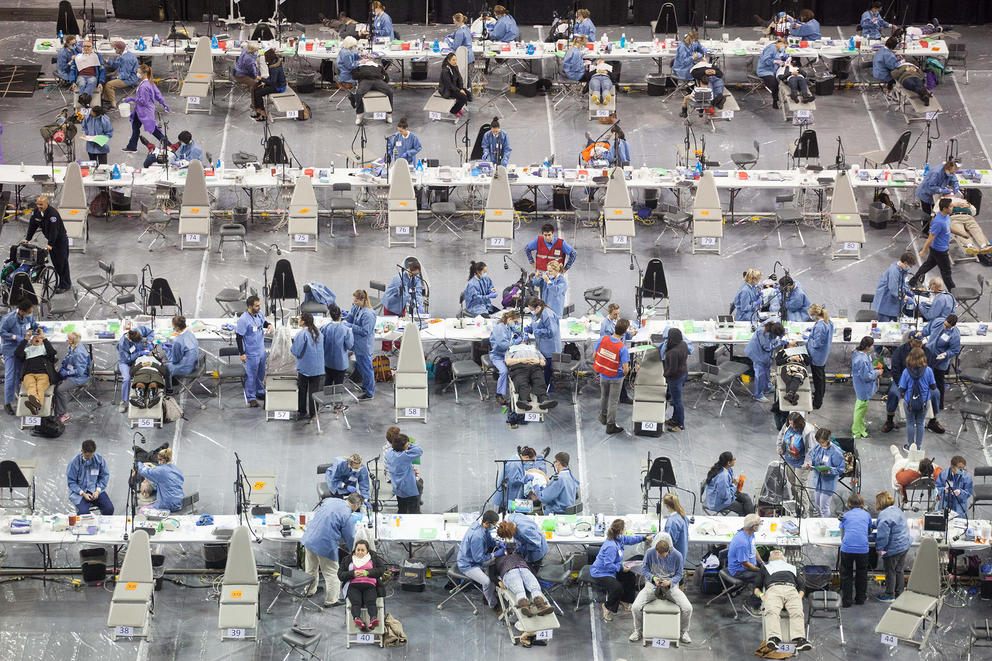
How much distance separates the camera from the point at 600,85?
28062 mm

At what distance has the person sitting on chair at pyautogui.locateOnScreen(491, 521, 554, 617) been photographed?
1820 cm

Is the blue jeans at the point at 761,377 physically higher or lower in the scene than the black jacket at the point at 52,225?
lower

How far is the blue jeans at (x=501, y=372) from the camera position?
21641mm

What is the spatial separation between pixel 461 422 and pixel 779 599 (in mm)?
5180

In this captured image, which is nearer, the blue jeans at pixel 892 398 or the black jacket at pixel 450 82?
the blue jeans at pixel 892 398

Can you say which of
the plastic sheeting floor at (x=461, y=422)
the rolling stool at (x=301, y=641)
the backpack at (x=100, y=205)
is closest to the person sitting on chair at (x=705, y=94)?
the plastic sheeting floor at (x=461, y=422)

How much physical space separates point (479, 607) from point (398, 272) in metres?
6.86

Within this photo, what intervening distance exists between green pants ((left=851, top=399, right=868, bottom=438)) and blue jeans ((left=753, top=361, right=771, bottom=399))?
3.79 ft

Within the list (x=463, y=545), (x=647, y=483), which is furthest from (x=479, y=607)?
(x=647, y=483)

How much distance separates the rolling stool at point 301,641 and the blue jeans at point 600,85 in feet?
40.4

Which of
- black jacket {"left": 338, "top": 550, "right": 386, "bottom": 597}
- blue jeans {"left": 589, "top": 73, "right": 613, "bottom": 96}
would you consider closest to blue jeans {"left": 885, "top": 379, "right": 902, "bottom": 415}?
black jacket {"left": 338, "top": 550, "right": 386, "bottom": 597}

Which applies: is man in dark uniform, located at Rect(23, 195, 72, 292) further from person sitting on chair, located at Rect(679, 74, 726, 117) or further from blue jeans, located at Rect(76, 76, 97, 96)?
person sitting on chair, located at Rect(679, 74, 726, 117)

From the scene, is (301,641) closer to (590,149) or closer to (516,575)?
(516,575)

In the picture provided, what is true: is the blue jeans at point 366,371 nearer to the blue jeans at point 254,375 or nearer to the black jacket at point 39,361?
the blue jeans at point 254,375
